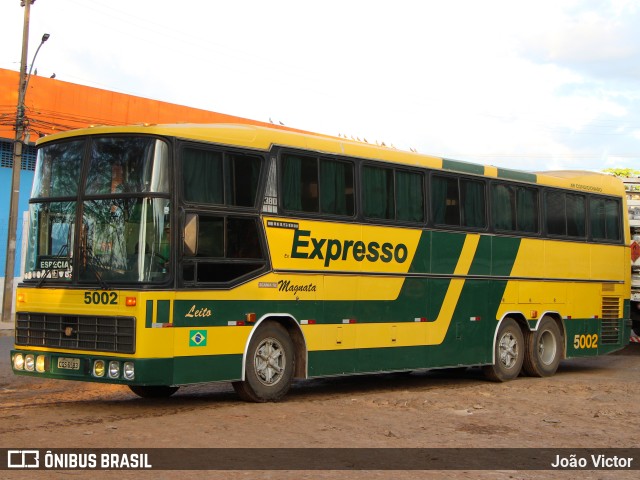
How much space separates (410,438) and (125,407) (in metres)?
3.84

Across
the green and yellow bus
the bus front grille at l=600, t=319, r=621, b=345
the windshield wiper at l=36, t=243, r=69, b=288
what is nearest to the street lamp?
the green and yellow bus

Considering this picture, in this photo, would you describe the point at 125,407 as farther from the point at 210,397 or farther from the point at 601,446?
the point at 601,446

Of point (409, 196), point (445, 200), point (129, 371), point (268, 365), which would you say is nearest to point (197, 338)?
point (129, 371)

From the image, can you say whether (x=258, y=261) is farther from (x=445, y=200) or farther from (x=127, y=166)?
(x=445, y=200)

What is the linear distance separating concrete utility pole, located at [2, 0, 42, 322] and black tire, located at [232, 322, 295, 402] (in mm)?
17158

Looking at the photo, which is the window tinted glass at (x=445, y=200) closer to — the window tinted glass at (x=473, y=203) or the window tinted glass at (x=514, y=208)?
the window tinted glass at (x=473, y=203)

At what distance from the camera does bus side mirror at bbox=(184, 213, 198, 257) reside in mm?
10836

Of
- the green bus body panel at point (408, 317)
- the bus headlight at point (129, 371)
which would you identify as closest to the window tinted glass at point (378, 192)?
the green bus body panel at point (408, 317)

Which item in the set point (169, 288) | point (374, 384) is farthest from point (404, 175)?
point (169, 288)

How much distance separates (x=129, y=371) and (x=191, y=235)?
1.72 m

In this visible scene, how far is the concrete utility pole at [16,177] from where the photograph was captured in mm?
26984

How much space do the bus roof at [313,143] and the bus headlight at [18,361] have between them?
2687 mm

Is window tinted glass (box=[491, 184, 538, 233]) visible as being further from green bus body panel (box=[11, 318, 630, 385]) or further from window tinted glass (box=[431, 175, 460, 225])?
green bus body panel (box=[11, 318, 630, 385])

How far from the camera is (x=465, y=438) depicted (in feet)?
30.9
